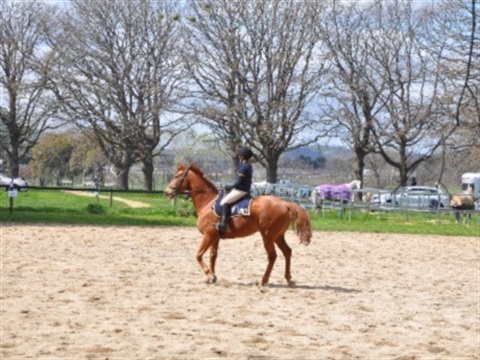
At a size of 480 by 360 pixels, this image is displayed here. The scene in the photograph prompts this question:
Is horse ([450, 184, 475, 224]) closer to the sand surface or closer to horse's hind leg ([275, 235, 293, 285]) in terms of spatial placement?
the sand surface

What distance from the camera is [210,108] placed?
45438 mm

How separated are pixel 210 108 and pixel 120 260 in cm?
2928

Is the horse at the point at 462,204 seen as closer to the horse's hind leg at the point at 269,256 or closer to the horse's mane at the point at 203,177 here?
the horse's mane at the point at 203,177

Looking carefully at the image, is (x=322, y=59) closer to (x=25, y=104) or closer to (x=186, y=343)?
(x=25, y=104)

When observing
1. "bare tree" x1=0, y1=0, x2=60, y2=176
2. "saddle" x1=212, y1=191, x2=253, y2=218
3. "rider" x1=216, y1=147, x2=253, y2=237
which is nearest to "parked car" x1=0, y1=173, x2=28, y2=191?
"bare tree" x1=0, y1=0, x2=60, y2=176

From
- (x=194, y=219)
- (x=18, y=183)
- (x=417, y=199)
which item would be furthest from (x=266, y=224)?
(x=18, y=183)

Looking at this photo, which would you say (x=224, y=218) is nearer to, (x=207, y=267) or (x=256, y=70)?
(x=207, y=267)

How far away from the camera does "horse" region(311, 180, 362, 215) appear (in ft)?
105

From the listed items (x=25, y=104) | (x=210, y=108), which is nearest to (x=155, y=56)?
(x=210, y=108)

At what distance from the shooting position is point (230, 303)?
11852mm

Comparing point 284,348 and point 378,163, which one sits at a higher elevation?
point 378,163

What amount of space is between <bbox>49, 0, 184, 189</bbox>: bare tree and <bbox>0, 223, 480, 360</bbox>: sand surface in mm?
30059

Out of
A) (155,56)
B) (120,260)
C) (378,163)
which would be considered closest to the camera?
(120,260)

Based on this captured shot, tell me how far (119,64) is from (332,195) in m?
21.4
